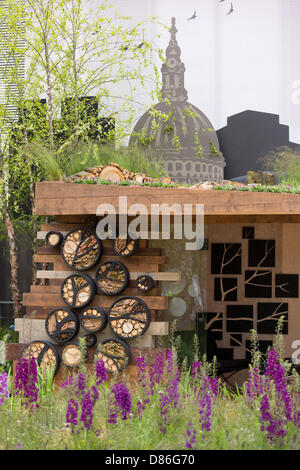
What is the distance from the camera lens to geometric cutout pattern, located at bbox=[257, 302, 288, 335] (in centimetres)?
595

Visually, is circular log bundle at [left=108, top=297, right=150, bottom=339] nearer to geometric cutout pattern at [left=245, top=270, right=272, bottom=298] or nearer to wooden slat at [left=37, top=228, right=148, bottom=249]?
wooden slat at [left=37, top=228, right=148, bottom=249]

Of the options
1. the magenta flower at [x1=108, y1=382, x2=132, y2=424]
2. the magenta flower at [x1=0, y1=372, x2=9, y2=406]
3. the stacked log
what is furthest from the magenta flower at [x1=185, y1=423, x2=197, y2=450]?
the stacked log

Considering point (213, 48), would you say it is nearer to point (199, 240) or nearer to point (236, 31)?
point (236, 31)

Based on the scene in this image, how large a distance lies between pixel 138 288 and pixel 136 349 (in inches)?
20.2

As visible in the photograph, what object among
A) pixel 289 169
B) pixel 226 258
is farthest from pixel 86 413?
pixel 226 258

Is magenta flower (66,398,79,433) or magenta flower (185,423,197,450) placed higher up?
magenta flower (66,398,79,433)

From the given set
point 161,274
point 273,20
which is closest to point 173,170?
point 273,20

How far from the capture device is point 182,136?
8.55 metres

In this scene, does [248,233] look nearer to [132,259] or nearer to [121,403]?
[132,259]

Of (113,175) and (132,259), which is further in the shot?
(113,175)

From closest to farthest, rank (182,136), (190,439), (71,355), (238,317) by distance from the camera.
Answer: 1. (190,439)
2. (71,355)
3. (238,317)
4. (182,136)

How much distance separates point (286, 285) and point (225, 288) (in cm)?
71

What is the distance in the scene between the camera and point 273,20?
830 cm

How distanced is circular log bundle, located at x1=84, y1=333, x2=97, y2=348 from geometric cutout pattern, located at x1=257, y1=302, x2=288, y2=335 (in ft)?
8.03
